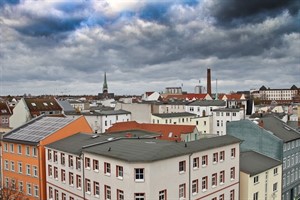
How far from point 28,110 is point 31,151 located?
43.1m

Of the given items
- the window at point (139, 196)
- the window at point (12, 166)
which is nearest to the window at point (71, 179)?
the window at point (139, 196)

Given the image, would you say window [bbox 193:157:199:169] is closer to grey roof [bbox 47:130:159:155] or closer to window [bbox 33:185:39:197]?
grey roof [bbox 47:130:159:155]

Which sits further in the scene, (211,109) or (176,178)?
(211,109)

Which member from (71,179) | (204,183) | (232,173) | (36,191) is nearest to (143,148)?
(204,183)

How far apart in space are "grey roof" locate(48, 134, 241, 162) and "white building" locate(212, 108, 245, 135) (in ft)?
178

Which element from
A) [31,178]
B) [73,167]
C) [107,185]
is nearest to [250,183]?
[107,185]

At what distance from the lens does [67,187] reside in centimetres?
4109

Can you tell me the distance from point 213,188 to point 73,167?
17.5 m

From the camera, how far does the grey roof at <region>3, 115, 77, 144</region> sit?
1887 inches

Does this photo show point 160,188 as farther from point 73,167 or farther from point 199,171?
point 73,167

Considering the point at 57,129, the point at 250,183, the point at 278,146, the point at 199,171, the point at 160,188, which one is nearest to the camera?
the point at 160,188

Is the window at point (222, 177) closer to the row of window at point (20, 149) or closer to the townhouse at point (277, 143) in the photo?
the townhouse at point (277, 143)

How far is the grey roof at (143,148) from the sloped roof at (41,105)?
52161mm

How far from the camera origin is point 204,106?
4353 inches
